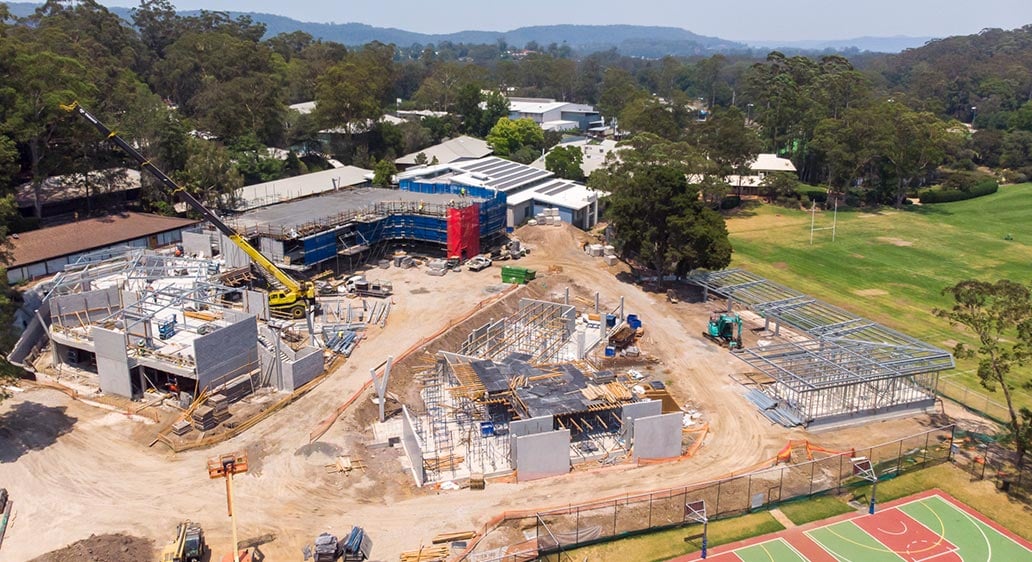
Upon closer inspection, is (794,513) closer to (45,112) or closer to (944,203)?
(45,112)

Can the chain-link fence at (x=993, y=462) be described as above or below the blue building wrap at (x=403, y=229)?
below

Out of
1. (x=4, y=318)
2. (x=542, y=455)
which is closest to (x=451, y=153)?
(x=4, y=318)

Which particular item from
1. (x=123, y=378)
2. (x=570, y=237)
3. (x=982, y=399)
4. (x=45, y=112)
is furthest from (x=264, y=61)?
(x=982, y=399)

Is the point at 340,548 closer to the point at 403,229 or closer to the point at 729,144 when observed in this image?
the point at 403,229

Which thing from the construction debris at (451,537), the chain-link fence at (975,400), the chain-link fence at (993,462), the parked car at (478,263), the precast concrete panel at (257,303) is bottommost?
the chain-link fence at (993,462)

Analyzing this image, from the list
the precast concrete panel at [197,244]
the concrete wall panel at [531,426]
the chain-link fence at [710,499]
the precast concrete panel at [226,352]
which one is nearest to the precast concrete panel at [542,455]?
the concrete wall panel at [531,426]

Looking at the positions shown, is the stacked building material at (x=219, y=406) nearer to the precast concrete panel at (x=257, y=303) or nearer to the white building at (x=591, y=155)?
the precast concrete panel at (x=257, y=303)
